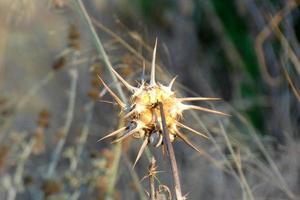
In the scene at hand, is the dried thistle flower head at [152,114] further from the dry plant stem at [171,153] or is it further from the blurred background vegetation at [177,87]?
the blurred background vegetation at [177,87]

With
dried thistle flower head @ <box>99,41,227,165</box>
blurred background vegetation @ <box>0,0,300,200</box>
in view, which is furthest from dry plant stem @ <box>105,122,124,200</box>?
dried thistle flower head @ <box>99,41,227,165</box>

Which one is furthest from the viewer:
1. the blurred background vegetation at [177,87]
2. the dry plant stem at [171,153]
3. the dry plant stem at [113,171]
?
the blurred background vegetation at [177,87]

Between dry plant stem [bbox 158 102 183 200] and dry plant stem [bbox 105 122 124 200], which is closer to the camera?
dry plant stem [bbox 158 102 183 200]

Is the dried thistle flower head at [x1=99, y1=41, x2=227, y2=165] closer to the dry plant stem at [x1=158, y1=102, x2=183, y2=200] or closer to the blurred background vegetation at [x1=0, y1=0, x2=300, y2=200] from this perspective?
the dry plant stem at [x1=158, y1=102, x2=183, y2=200]

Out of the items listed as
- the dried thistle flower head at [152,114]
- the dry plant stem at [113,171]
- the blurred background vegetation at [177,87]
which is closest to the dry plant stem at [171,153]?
the dried thistle flower head at [152,114]

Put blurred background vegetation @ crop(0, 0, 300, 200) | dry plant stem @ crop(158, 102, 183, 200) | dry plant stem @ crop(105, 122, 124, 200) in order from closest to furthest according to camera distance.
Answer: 1. dry plant stem @ crop(158, 102, 183, 200)
2. dry plant stem @ crop(105, 122, 124, 200)
3. blurred background vegetation @ crop(0, 0, 300, 200)

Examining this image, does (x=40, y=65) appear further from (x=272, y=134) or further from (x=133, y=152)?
(x=272, y=134)

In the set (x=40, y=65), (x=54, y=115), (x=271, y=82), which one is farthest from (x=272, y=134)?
(x=40, y=65)

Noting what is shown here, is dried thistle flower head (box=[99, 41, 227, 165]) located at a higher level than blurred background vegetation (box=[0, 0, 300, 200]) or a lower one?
higher
